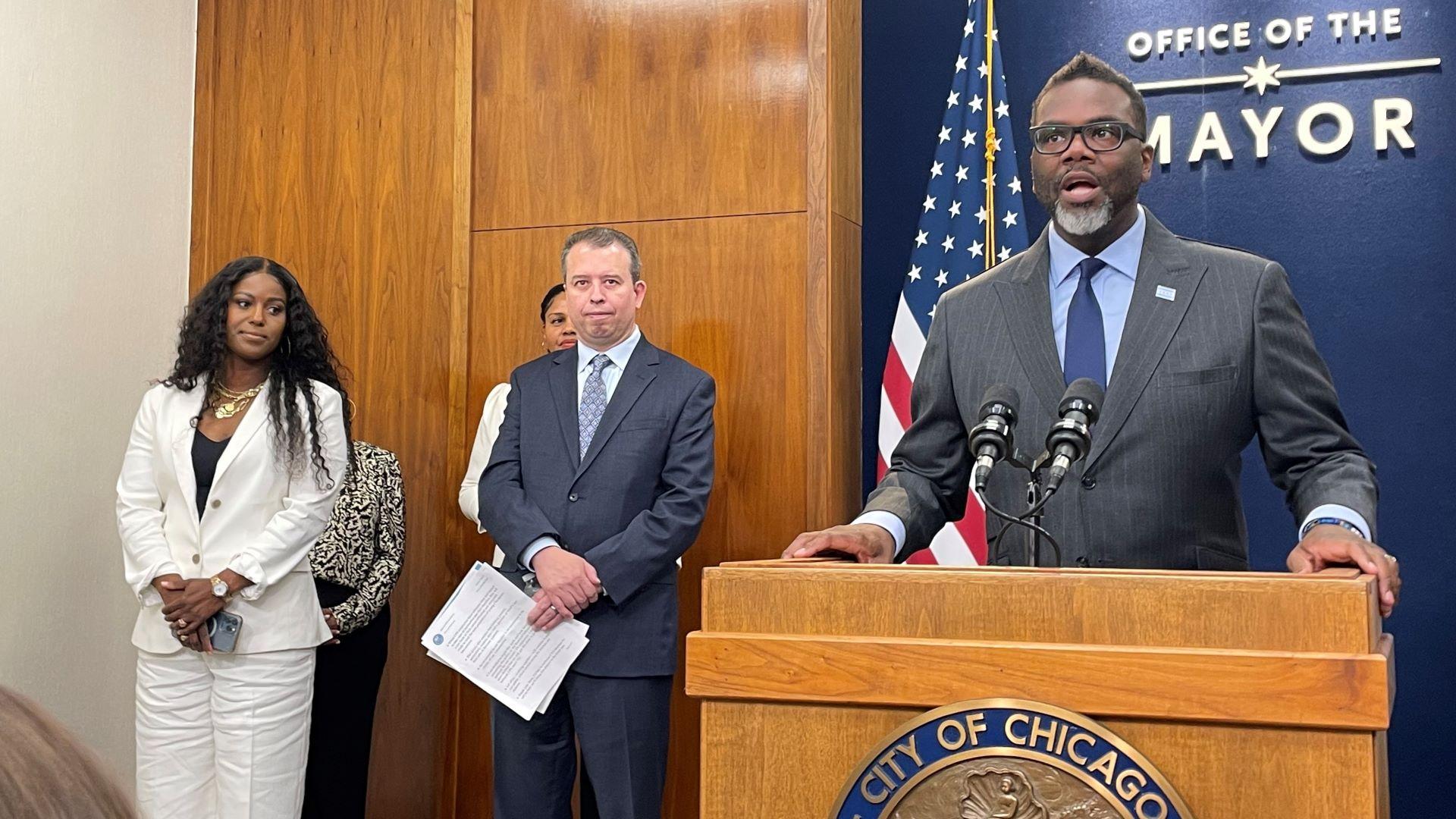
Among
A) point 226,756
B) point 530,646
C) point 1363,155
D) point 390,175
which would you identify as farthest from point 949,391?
point 390,175

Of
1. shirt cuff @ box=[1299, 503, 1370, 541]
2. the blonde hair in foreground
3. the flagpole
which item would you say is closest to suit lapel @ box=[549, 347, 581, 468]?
the flagpole

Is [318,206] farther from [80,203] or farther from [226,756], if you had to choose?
[226,756]

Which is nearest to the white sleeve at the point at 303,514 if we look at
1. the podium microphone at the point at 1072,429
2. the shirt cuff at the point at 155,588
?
the shirt cuff at the point at 155,588

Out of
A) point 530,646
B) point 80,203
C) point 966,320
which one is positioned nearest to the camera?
point 966,320

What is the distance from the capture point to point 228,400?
11.8 ft

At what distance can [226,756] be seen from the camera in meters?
3.40

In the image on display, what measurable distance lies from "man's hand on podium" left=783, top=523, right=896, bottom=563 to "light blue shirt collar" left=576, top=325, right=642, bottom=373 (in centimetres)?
183

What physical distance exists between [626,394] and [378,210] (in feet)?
5.85

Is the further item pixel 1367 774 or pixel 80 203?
pixel 80 203

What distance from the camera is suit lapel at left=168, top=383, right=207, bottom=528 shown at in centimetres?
346

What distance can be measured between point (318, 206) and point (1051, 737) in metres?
4.15

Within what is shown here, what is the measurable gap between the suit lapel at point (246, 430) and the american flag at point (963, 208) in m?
1.83

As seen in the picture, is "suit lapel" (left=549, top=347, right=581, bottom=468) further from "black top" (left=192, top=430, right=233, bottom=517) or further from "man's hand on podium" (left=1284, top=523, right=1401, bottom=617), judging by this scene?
"man's hand on podium" (left=1284, top=523, right=1401, bottom=617)

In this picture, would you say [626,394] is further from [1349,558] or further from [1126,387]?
[1349,558]
